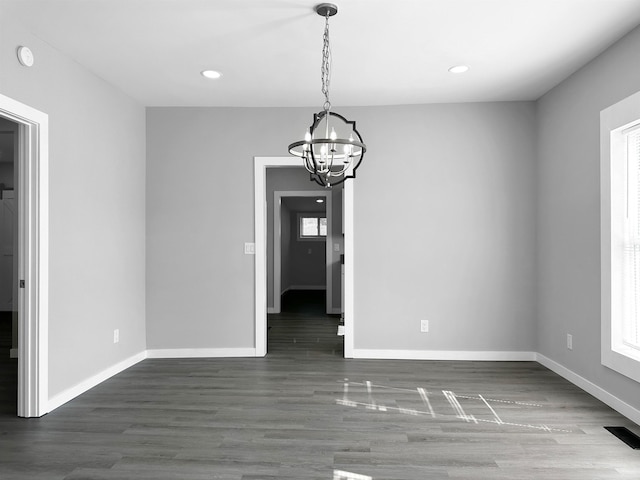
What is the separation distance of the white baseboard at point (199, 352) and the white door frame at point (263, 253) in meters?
0.16

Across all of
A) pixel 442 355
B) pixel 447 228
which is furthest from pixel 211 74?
pixel 442 355

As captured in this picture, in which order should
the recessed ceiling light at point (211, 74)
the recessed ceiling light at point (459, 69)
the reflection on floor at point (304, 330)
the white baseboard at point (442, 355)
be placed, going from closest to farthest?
the recessed ceiling light at point (459, 69) < the recessed ceiling light at point (211, 74) < the white baseboard at point (442, 355) < the reflection on floor at point (304, 330)

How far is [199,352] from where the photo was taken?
15.5 ft

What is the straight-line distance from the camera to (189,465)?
2.41 m

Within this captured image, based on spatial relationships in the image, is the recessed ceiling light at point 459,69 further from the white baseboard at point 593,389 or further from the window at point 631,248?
the white baseboard at point 593,389

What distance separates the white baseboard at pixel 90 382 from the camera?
10.8 feet

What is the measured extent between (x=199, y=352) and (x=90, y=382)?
3.85ft

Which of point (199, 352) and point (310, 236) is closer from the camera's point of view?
point (199, 352)

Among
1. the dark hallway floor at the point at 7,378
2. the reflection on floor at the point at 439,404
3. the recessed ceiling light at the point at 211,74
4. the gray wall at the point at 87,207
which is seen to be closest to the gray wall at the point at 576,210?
the reflection on floor at the point at 439,404

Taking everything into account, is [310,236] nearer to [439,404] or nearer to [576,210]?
[576,210]

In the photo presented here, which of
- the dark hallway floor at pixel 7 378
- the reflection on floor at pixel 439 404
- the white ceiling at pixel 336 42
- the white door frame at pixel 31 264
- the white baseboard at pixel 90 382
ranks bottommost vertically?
the dark hallway floor at pixel 7 378

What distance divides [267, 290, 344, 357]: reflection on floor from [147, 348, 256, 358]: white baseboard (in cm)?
32

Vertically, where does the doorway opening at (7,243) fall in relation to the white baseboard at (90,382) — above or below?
above

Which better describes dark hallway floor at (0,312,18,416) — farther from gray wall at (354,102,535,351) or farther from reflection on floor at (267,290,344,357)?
gray wall at (354,102,535,351)
